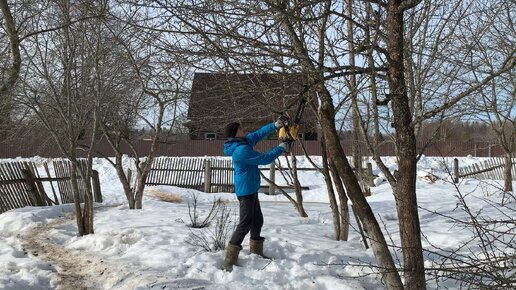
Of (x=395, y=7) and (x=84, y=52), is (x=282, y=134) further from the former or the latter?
(x=84, y=52)

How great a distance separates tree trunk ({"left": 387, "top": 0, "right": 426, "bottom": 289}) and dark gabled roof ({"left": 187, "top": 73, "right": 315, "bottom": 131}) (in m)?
0.74

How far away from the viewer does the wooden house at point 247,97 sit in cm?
460

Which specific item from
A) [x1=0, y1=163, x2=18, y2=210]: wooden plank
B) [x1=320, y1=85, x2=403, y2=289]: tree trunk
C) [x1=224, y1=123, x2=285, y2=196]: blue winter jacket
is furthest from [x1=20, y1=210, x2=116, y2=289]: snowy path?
[x1=320, y1=85, x2=403, y2=289]: tree trunk

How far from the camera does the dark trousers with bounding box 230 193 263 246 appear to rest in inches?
211

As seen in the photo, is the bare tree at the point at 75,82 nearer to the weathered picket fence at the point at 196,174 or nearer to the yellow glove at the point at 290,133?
the yellow glove at the point at 290,133

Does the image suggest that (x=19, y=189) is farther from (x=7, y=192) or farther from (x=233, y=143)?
(x=233, y=143)

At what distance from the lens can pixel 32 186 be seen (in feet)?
36.6

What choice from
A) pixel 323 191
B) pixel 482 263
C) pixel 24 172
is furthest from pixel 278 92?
pixel 323 191

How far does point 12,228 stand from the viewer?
8258 mm

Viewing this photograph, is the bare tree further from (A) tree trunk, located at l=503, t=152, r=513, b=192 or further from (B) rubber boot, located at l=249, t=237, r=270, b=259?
(A) tree trunk, located at l=503, t=152, r=513, b=192

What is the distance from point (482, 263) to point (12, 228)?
7.84 m

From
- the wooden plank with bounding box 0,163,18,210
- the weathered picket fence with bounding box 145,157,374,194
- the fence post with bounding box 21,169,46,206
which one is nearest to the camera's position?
the wooden plank with bounding box 0,163,18,210

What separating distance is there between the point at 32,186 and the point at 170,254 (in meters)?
6.71

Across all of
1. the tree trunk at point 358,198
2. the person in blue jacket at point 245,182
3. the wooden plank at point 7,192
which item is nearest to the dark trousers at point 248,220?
the person in blue jacket at point 245,182
